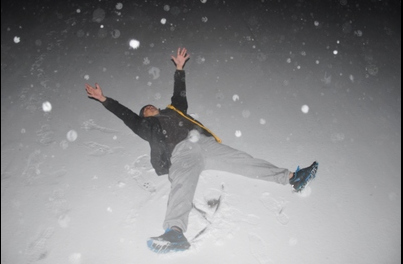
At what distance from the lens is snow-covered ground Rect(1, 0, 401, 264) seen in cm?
190

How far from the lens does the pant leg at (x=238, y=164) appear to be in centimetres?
205

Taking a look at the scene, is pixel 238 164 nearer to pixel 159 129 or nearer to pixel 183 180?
pixel 183 180

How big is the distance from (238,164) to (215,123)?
0.57 meters

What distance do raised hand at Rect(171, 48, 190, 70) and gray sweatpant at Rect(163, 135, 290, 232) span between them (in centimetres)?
88

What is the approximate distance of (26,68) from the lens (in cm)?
271

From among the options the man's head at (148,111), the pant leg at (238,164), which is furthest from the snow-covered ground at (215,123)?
the man's head at (148,111)

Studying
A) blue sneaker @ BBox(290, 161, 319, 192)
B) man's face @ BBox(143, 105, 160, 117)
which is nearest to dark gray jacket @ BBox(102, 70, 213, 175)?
man's face @ BBox(143, 105, 160, 117)

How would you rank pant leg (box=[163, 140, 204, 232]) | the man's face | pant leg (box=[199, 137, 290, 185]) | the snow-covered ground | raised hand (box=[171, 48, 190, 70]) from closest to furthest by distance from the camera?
pant leg (box=[163, 140, 204, 232])
the snow-covered ground
pant leg (box=[199, 137, 290, 185])
the man's face
raised hand (box=[171, 48, 190, 70])

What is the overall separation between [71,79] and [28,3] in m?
1.36

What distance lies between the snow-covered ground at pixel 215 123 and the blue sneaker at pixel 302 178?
5.4 inches

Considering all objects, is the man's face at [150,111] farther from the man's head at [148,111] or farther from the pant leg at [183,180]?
the pant leg at [183,180]

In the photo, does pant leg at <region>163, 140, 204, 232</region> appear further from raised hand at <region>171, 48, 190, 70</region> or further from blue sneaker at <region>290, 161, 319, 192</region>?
raised hand at <region>171, 48, 190, 70</region>

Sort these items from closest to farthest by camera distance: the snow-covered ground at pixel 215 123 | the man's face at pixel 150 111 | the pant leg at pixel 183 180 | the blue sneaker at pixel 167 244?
1. the blue sneaker at pixel 167 244
2. the pant leg at pixel 183 180
3. the snow-covered ground at pixel 215 123
4. the man's face at pixel 150 111

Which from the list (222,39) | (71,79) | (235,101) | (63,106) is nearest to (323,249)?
(235,101)
